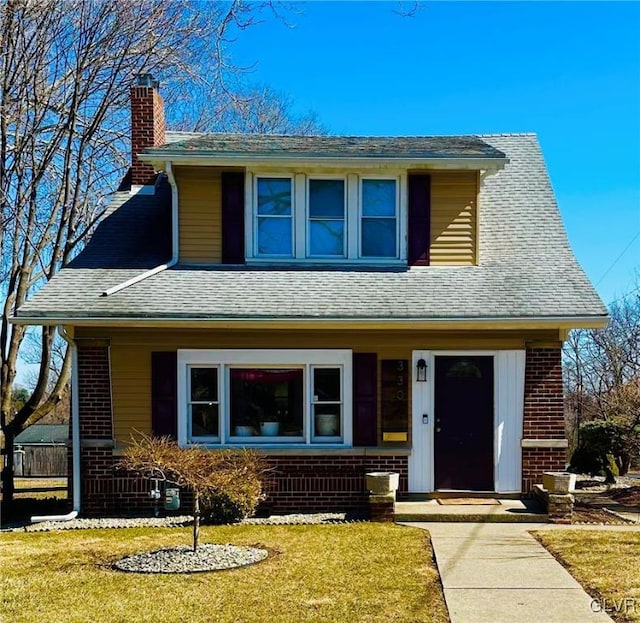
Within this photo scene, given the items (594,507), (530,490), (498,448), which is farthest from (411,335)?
(594,507)

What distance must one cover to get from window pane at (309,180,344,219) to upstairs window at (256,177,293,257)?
0.38 meters

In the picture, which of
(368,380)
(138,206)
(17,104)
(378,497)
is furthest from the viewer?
(17,104)

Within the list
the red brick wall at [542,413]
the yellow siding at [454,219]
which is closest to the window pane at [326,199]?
the yellow siding at [454,219]

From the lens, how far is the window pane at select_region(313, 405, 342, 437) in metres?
10.8

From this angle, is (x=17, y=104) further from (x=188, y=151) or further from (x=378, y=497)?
(x=378, y=497)

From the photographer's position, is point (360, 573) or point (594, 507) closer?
point (360, 573)

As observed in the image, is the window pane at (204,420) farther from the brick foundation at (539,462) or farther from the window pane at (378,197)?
the brick foundation at (539,462)

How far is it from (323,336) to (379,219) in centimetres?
242

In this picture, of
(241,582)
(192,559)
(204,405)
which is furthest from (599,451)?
(241,582)

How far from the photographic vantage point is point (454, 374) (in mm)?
10820

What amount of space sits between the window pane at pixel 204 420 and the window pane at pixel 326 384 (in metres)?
1.55

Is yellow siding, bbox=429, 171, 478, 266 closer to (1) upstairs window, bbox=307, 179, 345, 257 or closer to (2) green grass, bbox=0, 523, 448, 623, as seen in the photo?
(1) upstairs window, bbox=307, 179, 345, 257

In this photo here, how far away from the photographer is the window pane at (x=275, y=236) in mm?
11773

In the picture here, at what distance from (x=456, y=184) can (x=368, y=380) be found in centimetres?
369
